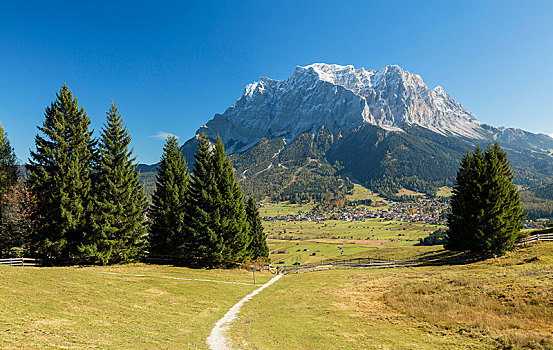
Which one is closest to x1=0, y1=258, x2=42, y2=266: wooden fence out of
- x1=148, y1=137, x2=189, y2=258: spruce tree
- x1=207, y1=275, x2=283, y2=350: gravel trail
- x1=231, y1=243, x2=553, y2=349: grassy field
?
x1=148, y1=137, x2=189, y2=258: spruce tree

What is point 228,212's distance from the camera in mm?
39875

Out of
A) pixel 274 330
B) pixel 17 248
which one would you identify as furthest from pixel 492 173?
pixel 17 248

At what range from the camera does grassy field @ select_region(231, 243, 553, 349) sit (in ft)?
46.1

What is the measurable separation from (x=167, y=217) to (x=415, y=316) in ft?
114

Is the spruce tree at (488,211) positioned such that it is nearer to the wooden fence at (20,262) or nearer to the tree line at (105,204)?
the tree line at (105,204)

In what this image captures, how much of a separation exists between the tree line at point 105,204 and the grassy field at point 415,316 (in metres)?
14.9

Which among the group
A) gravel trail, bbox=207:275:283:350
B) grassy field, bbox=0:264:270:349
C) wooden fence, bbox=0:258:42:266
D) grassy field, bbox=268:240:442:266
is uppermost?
wooden fence, bbox=0:258:42:266

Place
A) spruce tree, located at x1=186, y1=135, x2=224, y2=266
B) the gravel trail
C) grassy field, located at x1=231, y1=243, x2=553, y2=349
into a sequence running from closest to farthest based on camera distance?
grassy field, located at x1=231, y1=243, x2=553, y2=349 < the gravel trail < spruce tree, located at x1=186, y1=135, x2=224, y2=266

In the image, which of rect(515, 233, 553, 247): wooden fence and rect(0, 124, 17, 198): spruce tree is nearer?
rect(0, 124, 17, 198): spruce tree

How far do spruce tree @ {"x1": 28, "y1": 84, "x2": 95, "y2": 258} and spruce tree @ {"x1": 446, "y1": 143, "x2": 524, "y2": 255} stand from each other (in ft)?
165

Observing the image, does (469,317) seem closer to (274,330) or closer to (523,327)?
(523,327)

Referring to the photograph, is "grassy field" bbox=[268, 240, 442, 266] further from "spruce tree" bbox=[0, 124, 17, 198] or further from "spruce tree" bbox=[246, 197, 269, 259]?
"spruce tree" bbox=[0, 124, 17, 198]

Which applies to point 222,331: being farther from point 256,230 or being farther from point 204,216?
point 256,230

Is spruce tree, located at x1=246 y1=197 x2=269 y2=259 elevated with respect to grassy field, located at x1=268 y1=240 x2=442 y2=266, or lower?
elevated
